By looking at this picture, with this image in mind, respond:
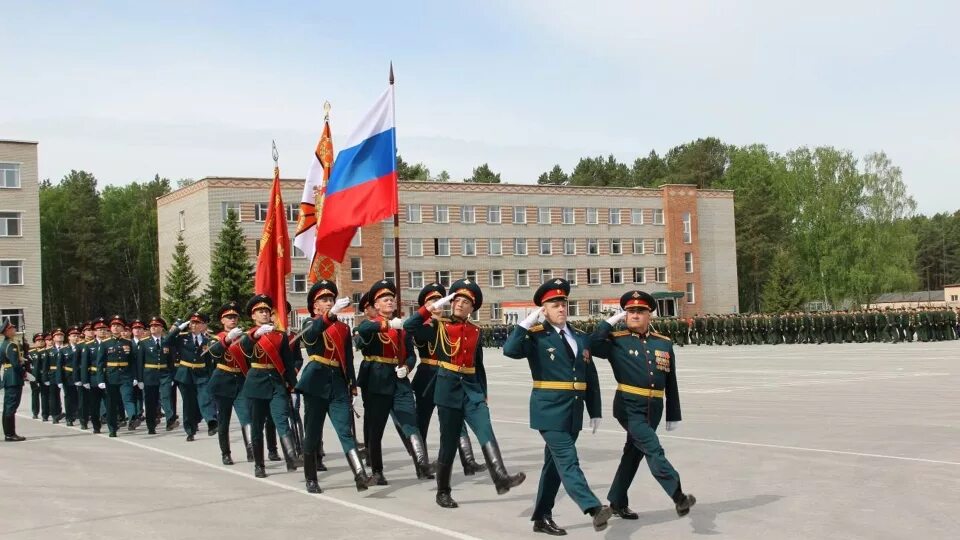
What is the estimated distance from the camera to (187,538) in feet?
26.4

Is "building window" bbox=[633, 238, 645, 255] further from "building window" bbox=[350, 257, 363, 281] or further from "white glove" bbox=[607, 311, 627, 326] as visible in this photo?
"white glove" bbox=[607, 311, 627, 326]

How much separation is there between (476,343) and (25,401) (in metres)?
23.5

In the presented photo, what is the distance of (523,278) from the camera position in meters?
82.2

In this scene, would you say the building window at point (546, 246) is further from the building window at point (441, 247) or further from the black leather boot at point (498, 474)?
the black leather boot at point (498, 474)

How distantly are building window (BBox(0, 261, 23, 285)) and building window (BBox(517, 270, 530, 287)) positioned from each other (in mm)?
36295

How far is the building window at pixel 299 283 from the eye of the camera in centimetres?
7388

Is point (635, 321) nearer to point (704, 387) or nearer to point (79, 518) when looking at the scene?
point (79, 518)

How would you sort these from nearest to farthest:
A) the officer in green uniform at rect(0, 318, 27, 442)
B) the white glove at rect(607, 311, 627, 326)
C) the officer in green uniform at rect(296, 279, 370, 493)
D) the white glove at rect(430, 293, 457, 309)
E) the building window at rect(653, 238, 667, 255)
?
the white glove at rect(607, 311, 627, 326)
the white glove at rect(430, 293, 457, 309)
the officer in green uniform at rect(296, 279, 370, 493)
the officer in green uniform at rect(0, 318, 27, 442)
the building window at rect(653, 238, 667, 255)

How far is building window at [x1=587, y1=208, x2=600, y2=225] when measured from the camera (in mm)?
84812

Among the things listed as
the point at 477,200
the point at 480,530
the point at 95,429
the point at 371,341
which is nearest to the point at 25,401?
the point at 95,429

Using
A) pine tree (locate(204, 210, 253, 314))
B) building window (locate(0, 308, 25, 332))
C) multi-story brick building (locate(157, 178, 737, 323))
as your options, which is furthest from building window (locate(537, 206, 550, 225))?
building window (locate(0, 308, 25, 332))

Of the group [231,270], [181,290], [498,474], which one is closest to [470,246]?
[181,290]

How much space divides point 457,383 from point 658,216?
7940 cm

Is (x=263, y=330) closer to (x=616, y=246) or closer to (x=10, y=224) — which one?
(x=10, y=224)
